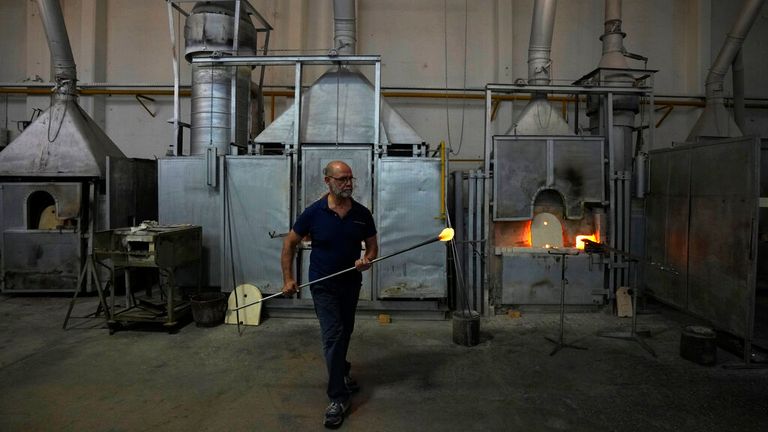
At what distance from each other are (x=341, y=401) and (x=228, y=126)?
4211 millimetres

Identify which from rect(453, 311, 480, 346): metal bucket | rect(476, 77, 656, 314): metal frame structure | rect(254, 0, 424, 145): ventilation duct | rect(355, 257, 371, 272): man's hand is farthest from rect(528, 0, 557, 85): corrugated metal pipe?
rect(355, 257, 371, 272): man's hand

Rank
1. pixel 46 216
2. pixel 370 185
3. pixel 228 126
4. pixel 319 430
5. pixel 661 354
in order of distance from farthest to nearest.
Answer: pixel 46 216 → pixel 228 126 → pixel 370 185 → pixel 661 354 → pixel 319 430

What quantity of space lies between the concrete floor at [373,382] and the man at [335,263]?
1.22ft

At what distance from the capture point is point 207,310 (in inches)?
193

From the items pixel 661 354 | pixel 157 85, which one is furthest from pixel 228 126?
pixel 661 354

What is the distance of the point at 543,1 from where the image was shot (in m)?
6.19

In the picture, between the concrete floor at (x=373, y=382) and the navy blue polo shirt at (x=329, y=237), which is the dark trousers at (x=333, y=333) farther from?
the concrete floor at (x=373, y=382)

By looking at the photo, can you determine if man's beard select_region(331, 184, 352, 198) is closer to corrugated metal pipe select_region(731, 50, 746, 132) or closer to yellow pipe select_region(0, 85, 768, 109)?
yellow pipe select_region(0, 85, 768, 109)

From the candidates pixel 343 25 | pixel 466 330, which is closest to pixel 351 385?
pixel 466 330

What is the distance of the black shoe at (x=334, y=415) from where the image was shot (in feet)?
9.47

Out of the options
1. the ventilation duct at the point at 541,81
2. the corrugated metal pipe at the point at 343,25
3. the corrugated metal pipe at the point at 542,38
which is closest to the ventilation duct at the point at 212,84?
the corrugated metal pipe at the point at 343,25

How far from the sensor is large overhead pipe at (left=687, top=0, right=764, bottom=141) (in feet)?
22.4

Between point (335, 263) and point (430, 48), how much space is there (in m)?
6.43

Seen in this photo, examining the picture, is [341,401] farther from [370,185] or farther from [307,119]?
[307,119]
